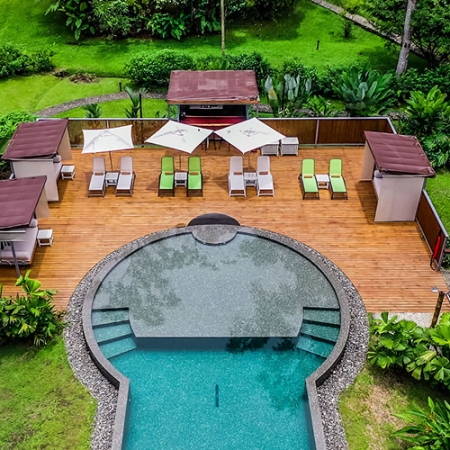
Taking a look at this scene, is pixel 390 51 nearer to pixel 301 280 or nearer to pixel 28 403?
pixel 301 280

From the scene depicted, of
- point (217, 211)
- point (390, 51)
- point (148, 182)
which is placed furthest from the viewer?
point (390, 51)

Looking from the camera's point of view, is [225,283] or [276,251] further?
[276,251]

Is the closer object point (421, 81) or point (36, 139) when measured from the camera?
point (36, 139)

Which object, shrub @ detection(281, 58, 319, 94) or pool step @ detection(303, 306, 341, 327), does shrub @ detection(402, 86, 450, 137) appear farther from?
pool step @ detection(303, 306, 341, 327)

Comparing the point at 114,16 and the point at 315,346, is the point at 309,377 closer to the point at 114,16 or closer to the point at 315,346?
the point at 315,346

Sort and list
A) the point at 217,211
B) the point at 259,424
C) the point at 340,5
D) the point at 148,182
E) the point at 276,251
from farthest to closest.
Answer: the point at 340,5
the point at 148,182
the point at 217,211
the point at 276,251
the point at 259,424

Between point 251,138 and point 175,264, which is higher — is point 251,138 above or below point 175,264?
above

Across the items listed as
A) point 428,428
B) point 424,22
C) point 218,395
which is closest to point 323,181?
point 218,395

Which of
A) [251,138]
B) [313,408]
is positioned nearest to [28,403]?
[313,408]
